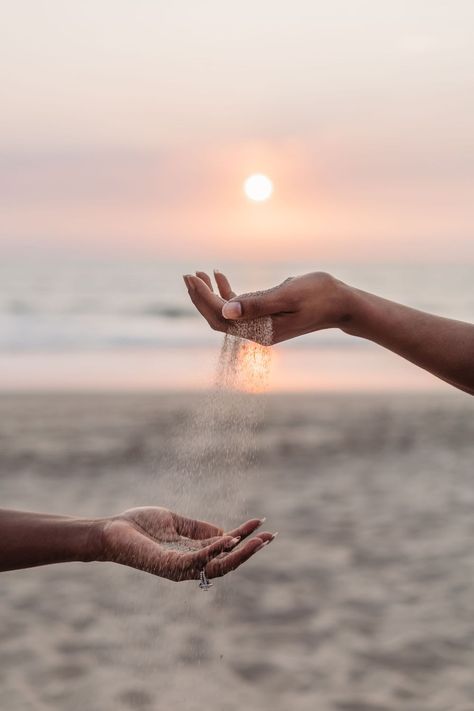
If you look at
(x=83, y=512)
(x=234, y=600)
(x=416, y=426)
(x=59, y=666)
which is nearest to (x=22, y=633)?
(x=59, y=666)

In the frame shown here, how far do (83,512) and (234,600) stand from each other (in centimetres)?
213

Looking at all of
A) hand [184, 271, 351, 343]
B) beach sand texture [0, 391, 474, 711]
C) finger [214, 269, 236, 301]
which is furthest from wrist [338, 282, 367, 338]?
beach sand texture [0, 391, 474, 711]

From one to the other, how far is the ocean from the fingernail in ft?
13.1

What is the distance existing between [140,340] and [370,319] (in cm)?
1854

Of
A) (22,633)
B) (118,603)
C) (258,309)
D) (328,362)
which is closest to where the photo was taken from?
(258,309)

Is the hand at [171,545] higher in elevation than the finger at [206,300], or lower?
lower

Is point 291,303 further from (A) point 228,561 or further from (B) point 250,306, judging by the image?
(A) point 228,561

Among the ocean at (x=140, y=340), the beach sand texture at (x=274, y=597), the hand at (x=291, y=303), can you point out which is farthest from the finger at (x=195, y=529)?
the ocean at (x=140, y=340)

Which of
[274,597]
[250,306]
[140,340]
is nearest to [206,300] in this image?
[250,306]

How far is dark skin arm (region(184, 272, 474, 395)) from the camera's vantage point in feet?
10.7

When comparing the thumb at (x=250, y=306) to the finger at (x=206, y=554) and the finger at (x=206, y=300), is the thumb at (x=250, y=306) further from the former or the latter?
the finger at (x=206, y=554)

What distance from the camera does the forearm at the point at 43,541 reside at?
9.93 feet

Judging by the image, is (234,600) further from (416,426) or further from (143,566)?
(416,426)

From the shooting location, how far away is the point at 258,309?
3133mm
